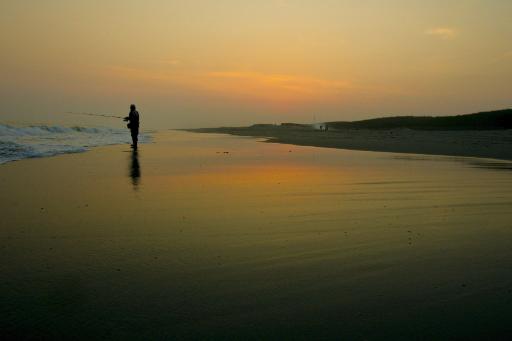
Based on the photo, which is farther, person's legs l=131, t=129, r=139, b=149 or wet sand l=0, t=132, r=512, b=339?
person's legs l=131, t=129, r=139, b=149

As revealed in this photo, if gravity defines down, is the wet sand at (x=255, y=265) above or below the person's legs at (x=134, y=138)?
below

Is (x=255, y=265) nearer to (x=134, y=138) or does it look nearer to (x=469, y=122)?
(x=134, y=138)

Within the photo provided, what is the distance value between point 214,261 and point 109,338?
49.0 inches

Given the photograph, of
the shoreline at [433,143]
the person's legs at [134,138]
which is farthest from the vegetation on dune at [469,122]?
the person's legs at [134,138]

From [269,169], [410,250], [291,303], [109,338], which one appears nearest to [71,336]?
[109,338]

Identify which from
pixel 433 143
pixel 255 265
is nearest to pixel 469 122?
pixel 433 143

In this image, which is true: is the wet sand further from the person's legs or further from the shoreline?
the person's legs

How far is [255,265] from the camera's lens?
10.4 feet

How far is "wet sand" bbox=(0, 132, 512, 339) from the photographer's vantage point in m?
2.25

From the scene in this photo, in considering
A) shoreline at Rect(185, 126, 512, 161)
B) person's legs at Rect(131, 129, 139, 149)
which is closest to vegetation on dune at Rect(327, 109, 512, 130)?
shoreline at Rect(185, 126, 512, 161)

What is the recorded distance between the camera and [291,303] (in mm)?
2494

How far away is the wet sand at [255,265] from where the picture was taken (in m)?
2.25

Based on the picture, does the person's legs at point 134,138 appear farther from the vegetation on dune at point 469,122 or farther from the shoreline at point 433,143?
the vegetation on dune at point 469,122

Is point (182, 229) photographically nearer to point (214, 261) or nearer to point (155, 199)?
point (214, 261)
